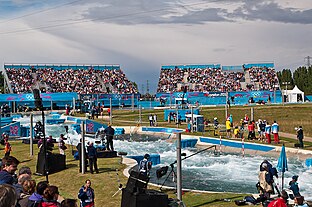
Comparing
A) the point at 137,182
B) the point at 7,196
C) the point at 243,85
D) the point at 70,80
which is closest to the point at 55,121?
the point at 70,80

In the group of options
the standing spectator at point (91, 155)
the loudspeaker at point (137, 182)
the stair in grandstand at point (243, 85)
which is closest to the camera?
the loudspeaker at point (137, 182)

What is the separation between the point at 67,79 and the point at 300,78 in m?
52.3

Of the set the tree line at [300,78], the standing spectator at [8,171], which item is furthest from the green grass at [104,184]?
the tree line at [300,78]

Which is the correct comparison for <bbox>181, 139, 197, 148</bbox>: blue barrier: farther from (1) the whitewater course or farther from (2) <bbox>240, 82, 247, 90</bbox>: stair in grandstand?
(2) <bbox>240, 82, 247, 90</bbox>: stair in grandstand

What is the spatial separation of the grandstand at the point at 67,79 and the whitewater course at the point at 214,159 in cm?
3895

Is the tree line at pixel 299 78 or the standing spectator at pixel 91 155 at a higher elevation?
the tree line at pixel 299 78

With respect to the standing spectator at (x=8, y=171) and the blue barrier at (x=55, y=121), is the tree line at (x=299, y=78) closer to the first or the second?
the blue barrier at (x=55, y=121)

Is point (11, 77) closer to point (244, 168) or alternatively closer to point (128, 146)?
point (128, 146)

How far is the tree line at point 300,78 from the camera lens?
307ft

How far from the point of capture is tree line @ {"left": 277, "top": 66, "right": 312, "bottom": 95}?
93438 millimetres

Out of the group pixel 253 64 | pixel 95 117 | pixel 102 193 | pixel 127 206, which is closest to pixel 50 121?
pixel 95 117

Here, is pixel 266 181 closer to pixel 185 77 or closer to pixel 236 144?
pixel 236 144

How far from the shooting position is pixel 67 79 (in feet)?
270

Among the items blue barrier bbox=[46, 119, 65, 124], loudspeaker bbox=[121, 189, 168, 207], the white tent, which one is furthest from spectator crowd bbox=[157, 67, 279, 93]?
loudspeaker bbox=[121, 189, 168, 207]
